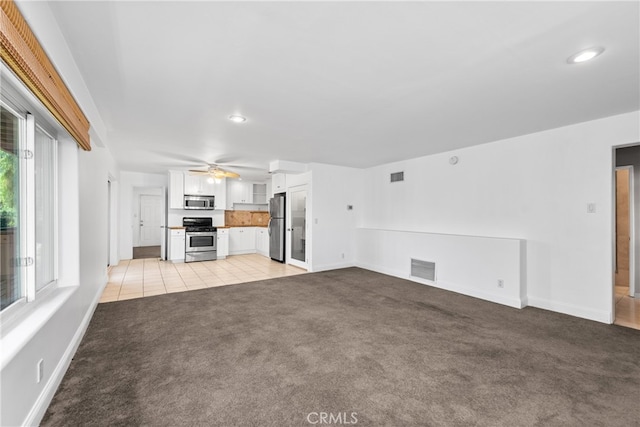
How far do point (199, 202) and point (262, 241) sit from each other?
6.87 ft

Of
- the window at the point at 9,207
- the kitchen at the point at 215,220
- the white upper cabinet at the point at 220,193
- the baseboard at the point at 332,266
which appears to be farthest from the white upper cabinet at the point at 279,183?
the window at the point at 9,207

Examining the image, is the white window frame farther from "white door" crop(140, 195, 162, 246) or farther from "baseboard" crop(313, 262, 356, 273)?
"white door" crop(140, 195, 162, 246)

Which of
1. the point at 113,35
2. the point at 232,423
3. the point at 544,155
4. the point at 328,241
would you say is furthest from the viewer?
the point at 328,241

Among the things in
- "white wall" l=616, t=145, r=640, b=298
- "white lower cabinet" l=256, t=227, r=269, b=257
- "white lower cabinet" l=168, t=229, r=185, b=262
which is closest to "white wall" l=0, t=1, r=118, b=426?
"white lower cabinet" l=168, t=229, r=185, b=262

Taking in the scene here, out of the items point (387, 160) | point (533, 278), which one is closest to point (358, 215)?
point (387, 160)

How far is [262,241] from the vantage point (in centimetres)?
830

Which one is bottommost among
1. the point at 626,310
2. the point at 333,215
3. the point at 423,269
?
the point at 626,310

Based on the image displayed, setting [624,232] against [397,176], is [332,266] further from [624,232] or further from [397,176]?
[624,232]

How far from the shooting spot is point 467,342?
2.71 metres

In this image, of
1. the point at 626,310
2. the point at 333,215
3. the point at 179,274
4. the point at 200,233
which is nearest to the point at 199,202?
the point at 200,233

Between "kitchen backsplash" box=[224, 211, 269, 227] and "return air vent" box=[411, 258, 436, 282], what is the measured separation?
5262 millimetres

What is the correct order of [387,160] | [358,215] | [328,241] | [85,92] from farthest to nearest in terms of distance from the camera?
[358,215], [328,241], [387,160], [85,92]

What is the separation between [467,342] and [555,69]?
2.51 metres

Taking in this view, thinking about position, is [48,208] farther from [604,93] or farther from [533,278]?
[533,278]
